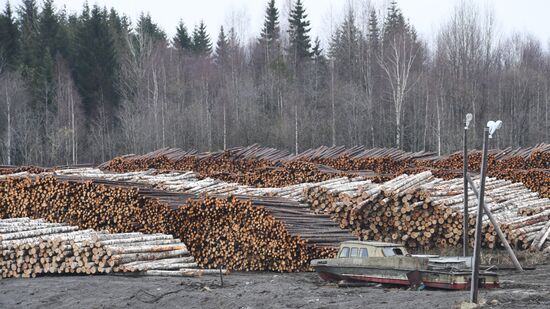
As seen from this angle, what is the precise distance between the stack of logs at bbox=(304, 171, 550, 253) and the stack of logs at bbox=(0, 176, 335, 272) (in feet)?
5.75

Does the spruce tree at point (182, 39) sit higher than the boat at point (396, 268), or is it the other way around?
the spruce tree at point (182, 39)

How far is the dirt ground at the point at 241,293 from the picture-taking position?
36.8 feet

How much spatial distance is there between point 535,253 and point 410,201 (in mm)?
3040

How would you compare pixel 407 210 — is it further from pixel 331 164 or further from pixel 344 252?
pixel 331 164

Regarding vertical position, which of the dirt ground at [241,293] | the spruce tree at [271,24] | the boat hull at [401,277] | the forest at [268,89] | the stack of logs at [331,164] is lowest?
the dirt ground at [241,293]

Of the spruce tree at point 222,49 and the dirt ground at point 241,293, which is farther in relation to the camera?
the spruce tree at point 222,49

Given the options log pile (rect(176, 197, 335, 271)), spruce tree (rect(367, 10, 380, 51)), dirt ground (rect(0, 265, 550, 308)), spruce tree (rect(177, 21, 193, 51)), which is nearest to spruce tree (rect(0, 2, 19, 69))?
spruce tree (rect(177, 21, 193, 51))

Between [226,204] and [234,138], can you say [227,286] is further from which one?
[234,138]

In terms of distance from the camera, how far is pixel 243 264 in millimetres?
16812

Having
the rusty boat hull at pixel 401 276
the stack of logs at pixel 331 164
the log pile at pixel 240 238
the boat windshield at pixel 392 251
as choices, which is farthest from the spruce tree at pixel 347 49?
the boat windshield at pixel 392 251

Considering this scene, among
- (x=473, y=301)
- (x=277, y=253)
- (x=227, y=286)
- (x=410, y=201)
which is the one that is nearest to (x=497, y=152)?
(x=410, y=201)

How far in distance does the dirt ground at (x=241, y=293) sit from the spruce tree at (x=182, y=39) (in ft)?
199

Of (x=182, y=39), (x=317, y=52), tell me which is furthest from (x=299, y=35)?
(x=182, y=39)

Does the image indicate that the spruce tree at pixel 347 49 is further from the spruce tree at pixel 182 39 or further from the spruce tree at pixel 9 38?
the spruce tree at pixel 9 38
